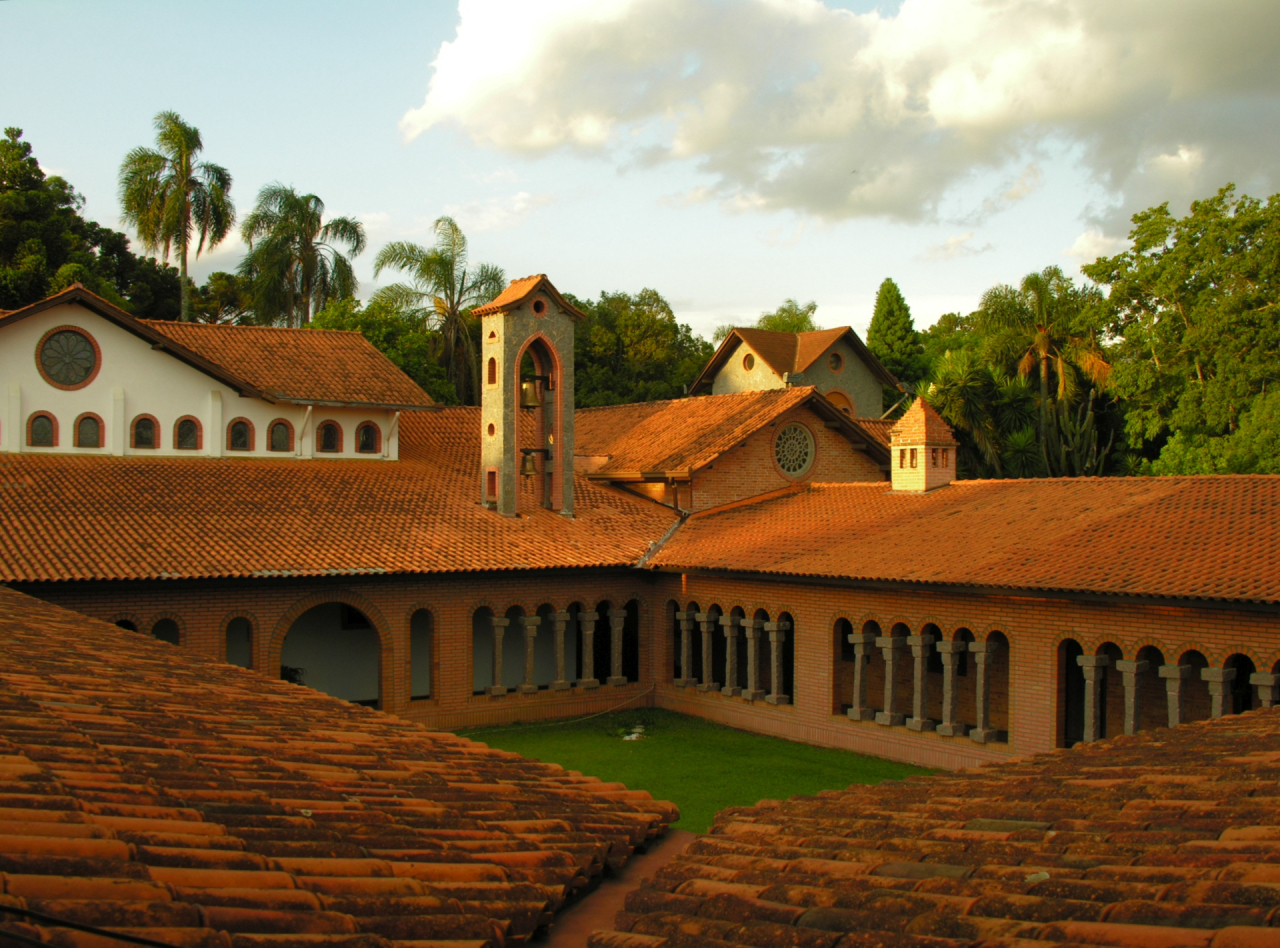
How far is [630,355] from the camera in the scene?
54.5m

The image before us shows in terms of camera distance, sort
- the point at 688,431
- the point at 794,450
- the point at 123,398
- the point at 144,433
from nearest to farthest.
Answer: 1. the point at 123,398
2. the point at 144,433
3. the point at 794,450
4. the point at 688,431

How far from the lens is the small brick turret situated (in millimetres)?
24094

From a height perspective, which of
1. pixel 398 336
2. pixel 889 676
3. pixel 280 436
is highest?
pixel 398 336

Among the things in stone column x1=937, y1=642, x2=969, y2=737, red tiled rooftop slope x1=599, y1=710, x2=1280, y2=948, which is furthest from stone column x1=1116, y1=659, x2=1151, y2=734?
red tiled rooftop slope x1=599, y1=710, x2=1280, y2=948

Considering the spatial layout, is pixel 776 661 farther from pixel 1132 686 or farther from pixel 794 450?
pixel 1132 686

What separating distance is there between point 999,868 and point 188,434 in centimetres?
2312

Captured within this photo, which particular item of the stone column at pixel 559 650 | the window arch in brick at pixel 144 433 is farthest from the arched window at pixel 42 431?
the stone column at pixel 559 650

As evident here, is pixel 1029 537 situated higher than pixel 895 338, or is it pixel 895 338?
pixel 895 338

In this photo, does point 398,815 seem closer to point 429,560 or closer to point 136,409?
point 429,560

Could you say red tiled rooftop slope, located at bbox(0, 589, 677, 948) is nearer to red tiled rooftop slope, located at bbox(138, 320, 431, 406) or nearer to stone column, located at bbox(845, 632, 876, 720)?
stone column, located at bbox(845, 632, 876, 720)

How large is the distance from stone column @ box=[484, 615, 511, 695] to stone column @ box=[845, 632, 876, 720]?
727cm

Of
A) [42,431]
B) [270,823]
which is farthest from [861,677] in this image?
[270,823]

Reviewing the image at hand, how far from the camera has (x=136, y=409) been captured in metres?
24.0

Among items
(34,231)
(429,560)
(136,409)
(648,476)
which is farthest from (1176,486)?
(34,231)
